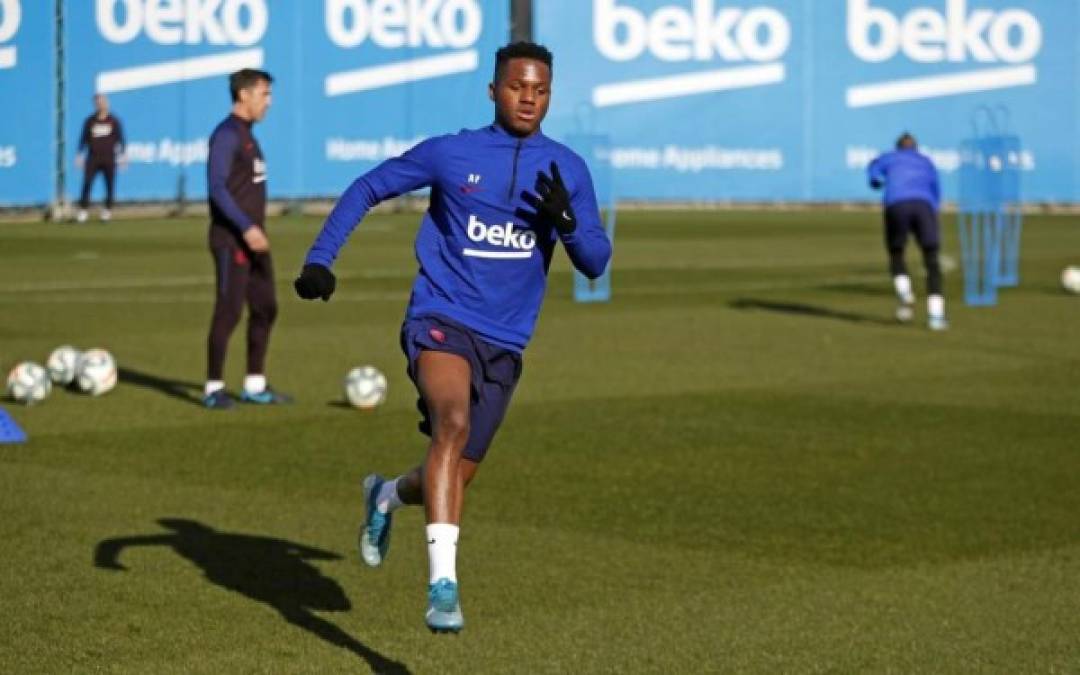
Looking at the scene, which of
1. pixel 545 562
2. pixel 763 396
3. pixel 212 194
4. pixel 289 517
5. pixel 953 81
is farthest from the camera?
pixel 953 81

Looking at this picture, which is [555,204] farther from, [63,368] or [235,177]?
[63,368]

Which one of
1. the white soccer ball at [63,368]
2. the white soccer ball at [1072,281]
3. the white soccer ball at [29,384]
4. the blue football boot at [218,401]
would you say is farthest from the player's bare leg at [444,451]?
the white soccer ball at [1072,281]

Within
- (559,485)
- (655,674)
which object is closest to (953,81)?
(559,485)

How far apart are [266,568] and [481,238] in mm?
2681

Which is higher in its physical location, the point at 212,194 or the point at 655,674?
the point at 212,194

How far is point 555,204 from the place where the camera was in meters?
7.69

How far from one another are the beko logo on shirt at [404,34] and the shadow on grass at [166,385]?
25.8 metres

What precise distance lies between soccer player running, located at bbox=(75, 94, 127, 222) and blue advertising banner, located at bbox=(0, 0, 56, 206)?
0.70 metres

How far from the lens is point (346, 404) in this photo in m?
16.3

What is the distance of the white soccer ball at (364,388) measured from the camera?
52.5 ft

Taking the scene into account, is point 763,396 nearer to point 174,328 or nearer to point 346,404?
point 346,404

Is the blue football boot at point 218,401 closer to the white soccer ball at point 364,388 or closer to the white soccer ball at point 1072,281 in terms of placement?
the white soccer ball at point 364,388

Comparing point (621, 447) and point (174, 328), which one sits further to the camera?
point (174, 328)

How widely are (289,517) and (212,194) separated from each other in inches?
181
